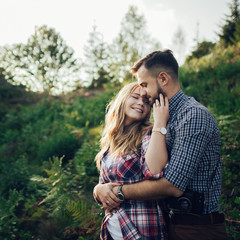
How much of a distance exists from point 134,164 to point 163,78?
2.97 ft

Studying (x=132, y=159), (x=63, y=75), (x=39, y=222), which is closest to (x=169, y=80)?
(x=132, y=159)

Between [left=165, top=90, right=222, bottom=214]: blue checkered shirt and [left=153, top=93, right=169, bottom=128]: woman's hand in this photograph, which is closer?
[left=165, top=90, right=222, bottom=214]: blue checkered shirt

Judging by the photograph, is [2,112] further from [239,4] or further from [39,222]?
[239,4]

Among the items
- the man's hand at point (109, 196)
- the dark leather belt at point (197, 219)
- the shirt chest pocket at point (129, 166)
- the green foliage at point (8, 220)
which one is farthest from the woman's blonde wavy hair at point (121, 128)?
the green foliage at point (8, 220)

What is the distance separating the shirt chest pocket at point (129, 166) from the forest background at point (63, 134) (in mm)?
950

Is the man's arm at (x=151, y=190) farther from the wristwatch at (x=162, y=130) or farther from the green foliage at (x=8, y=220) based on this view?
the green foliage at (x=8, y=220)

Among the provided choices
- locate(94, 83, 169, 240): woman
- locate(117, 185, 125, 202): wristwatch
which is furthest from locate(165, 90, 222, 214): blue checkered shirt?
locate(117, 185, 125, 202): wristwatch

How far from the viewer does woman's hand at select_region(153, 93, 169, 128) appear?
5.84ft

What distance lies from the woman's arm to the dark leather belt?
41 centimetres

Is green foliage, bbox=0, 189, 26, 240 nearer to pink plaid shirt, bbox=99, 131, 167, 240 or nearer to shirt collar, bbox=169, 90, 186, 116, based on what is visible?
pink plaid shirt, bbox=99, 131, 167, 240

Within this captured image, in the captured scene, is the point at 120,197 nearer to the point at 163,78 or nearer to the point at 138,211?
the point at 138,211

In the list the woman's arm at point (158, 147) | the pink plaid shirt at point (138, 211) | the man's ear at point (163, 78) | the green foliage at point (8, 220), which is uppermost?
the man's ear at point (163, 78)

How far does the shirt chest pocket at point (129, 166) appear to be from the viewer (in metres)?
1.88

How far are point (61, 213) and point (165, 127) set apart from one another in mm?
2585
